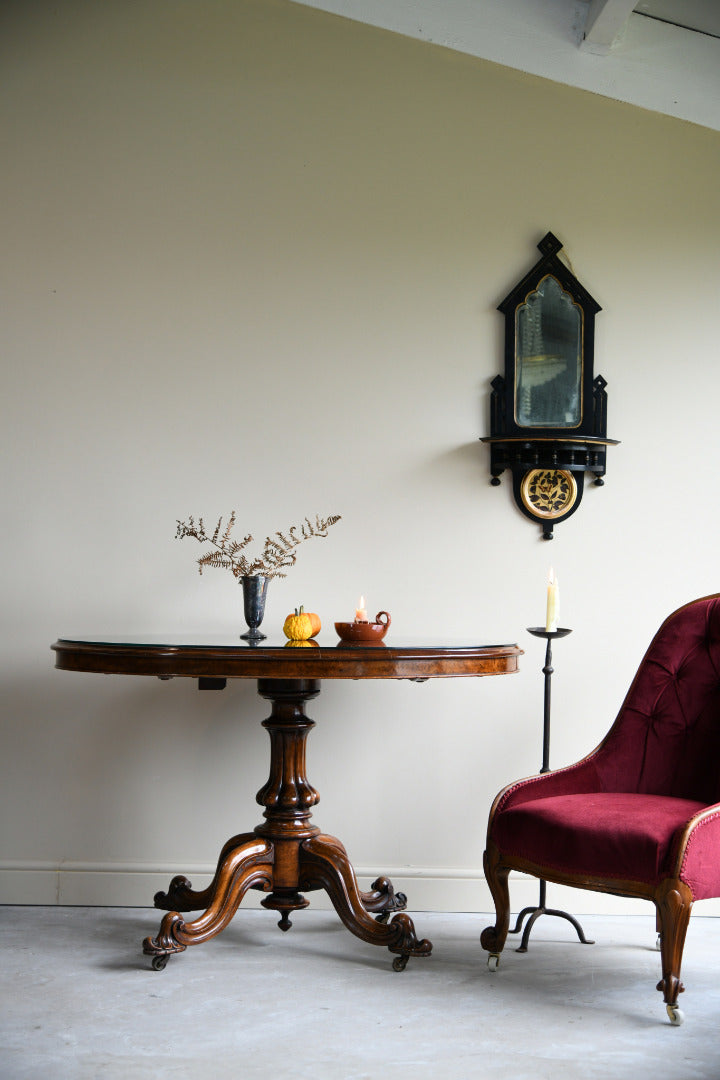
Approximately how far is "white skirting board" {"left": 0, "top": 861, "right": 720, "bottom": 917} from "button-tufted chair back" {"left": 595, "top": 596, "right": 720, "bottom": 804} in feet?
2.07

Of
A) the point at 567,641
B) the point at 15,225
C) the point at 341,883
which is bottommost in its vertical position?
the point at 341,883

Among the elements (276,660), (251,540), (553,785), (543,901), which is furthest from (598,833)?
(251,540)

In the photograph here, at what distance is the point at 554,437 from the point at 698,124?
3.88 ft

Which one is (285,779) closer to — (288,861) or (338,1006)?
(288,861)

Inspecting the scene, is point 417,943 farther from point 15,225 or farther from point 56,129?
point 56,129

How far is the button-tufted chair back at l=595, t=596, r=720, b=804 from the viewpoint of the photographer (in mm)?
2752

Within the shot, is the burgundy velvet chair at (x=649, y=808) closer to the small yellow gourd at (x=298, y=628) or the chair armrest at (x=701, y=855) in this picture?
the chair armrest at (x=701, y=855)

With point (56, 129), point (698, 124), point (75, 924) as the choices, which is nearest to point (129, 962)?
point (75, 924)

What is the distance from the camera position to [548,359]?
3361 mm

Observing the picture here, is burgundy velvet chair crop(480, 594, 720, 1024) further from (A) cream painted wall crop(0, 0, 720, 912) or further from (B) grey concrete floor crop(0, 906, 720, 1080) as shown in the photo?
(A) cream painted wall crop(0, 0, 720, 912)

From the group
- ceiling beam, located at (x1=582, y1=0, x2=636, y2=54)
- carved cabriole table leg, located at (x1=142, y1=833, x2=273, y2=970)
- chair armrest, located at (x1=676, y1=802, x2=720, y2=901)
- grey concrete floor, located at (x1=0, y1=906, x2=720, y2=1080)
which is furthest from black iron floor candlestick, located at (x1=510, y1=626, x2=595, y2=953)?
ceiling beam, located at (x1=582, y1=0, x2=636, y2=54)

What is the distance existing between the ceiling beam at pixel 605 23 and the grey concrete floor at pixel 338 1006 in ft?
9.07

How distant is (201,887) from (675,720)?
1.53m

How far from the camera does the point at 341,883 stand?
272 centimetres
